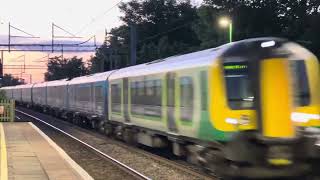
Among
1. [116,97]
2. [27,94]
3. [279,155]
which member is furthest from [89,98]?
[27,94]

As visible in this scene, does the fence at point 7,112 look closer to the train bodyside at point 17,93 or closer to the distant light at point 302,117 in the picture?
the distant light at point 302,117

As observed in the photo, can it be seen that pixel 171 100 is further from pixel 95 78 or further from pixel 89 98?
pixel 89 98

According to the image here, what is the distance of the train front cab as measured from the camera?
1097 cm

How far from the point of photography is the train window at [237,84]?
465 inches

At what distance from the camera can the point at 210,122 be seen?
1237 cm

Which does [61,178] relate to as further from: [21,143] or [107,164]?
[21,143]

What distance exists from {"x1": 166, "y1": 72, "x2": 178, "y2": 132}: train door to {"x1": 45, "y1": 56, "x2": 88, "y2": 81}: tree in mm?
102752

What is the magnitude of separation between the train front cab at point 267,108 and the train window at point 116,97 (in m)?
11.8

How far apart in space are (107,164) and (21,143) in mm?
5831

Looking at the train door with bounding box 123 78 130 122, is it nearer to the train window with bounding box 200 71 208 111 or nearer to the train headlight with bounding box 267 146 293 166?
the train window with bounding box 200 71 208 111

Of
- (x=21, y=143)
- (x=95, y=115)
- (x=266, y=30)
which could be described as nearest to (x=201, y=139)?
(x=21, y=143)

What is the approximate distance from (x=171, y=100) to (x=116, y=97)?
8.53 metres

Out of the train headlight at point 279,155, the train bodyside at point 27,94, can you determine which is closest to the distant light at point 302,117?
the train headlight at point 279,155

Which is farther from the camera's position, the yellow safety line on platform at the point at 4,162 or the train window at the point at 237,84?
the yellow safety line on platform at the point at 4,162
